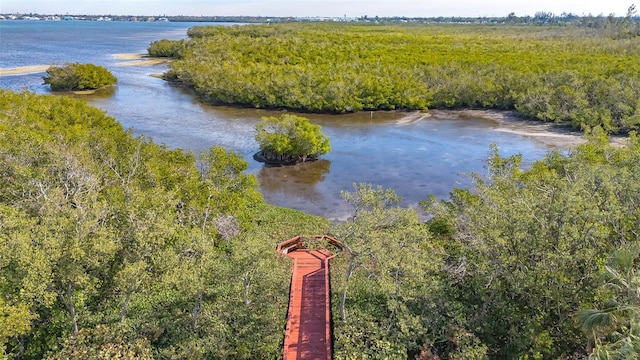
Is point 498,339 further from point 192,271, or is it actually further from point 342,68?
point 342,68

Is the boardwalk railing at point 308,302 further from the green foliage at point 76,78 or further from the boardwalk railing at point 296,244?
the green foliage at point 76,78

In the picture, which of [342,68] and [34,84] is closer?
[342,68]

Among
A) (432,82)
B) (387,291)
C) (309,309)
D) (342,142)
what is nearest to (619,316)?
(387,291)

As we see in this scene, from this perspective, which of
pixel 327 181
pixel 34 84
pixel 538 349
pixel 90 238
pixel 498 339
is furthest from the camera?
pixel 34 84

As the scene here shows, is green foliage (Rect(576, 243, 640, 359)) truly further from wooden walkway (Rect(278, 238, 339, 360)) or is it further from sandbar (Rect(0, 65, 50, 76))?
sandbar (Rect(0, 65, 50, 76))

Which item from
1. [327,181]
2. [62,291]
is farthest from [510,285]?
[327,181]

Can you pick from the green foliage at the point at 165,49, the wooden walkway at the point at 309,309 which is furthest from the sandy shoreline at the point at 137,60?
the wooden walkway at the point at 309,309

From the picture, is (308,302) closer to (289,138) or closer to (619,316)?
(619,316)
